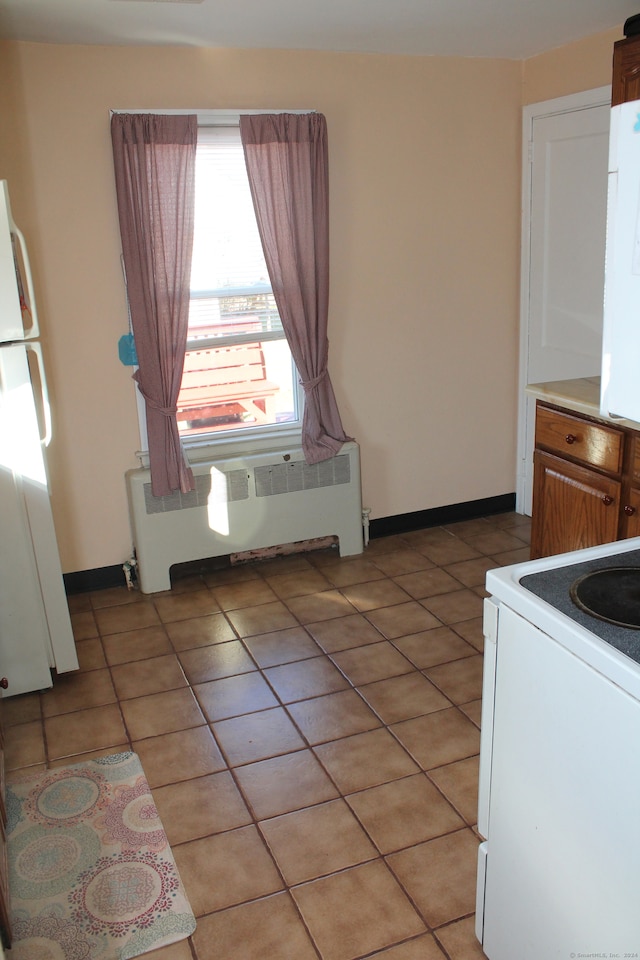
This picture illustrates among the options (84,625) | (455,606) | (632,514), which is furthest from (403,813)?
(84,625)

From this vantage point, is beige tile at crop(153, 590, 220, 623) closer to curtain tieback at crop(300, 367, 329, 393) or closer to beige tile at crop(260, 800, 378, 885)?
curtain tieback at crop(300, 367, 329, 393)

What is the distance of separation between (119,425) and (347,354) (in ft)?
3.81

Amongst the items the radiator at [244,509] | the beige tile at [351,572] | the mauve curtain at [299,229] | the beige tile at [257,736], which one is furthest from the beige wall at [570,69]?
the beige tile at [257,736]

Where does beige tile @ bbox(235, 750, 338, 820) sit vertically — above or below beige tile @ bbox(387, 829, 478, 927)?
above

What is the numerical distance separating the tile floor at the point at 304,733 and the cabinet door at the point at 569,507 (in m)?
0.54

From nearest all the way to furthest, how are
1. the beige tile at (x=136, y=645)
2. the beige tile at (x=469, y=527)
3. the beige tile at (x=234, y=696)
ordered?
the beige tile at (x=234, y=696) < the beige tile at (x=136, y=645) < the beige tile at (x=469, y=527)

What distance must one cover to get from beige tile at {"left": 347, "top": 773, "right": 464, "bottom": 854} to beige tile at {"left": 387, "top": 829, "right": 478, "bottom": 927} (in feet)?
0.12

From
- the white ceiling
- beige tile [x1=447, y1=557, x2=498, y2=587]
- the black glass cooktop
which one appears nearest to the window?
the white ceiling

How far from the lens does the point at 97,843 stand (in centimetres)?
235

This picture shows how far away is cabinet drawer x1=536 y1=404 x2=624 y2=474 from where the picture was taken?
9.09 feet

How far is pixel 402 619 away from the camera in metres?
3.53

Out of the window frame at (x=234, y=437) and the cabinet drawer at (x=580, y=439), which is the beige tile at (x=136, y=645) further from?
the cabinet drawer at (x=580, y=439)

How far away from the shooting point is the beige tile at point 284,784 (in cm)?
246

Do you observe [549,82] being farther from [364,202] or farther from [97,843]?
[97,843]
